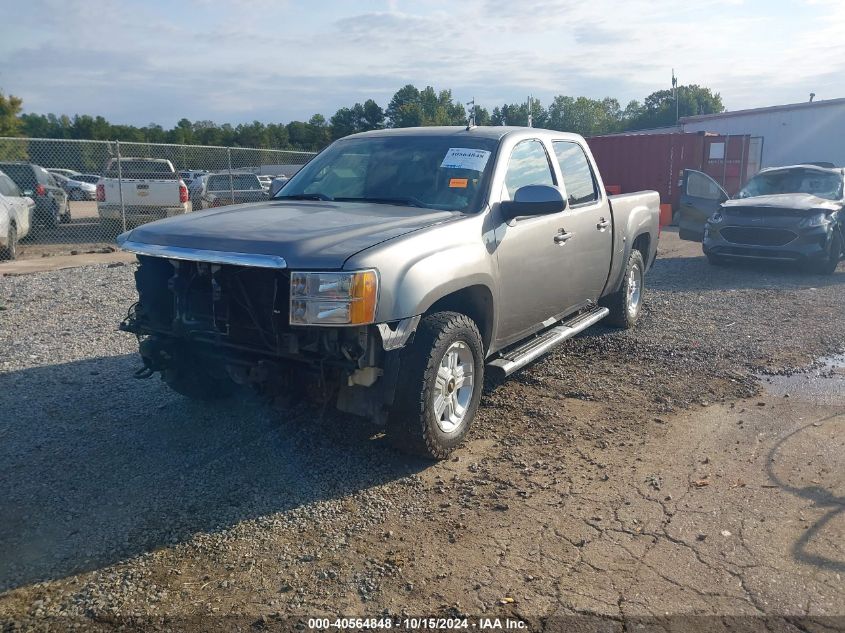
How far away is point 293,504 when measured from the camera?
12.7 ft

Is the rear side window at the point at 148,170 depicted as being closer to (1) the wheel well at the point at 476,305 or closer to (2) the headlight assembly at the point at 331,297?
(1) the wheel well at the point at 476,305

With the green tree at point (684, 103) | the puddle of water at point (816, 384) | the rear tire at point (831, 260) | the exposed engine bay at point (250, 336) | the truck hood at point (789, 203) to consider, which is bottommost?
Answer: the puddle of water at point (816, 384)

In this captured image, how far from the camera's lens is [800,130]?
2903cm

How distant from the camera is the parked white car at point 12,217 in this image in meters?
12.6

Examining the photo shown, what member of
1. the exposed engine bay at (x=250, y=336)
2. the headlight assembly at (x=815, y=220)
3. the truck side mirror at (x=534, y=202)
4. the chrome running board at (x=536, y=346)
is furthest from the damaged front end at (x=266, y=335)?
the headlight assembly at (x=815, y=220)

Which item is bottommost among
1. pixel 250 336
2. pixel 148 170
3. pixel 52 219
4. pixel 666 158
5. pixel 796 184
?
pixel 52 219

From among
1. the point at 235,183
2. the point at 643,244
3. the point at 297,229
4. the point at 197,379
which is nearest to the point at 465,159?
the point at 297,229

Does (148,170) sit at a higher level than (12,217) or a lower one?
higher

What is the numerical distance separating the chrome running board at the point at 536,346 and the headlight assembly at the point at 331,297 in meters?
1.43

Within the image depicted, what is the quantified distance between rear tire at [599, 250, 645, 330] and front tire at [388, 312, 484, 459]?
3.18 meters

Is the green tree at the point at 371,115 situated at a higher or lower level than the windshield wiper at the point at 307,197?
higher

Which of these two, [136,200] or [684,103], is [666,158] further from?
[684,103]

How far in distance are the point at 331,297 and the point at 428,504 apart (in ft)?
3.92

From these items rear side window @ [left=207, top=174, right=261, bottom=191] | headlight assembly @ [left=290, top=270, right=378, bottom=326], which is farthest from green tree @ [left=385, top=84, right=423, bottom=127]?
headlight assembly @ [left=290, top=270, right=378, bottom=326]
